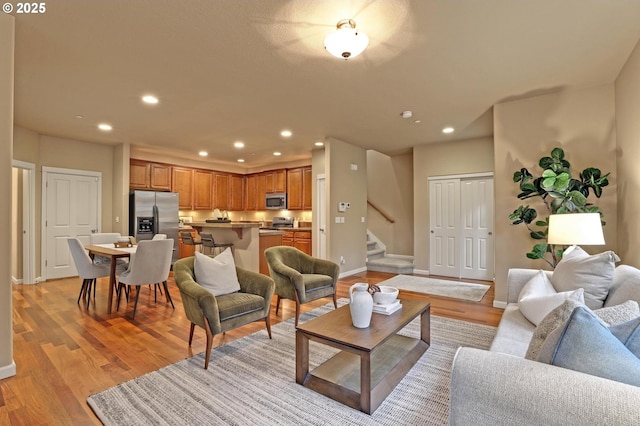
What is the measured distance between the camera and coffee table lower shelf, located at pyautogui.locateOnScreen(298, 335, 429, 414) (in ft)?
6.14

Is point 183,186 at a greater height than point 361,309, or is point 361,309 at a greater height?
point 183,186

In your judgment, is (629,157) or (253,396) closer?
(253,396)

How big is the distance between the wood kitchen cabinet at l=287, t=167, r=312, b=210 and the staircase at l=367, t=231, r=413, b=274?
173cm

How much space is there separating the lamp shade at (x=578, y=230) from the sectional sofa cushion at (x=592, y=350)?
1.89 meters

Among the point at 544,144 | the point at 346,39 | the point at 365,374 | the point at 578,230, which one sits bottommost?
the point at 365,374

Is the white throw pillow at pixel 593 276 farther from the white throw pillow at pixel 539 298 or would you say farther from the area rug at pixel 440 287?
the area rug at pixel 440 287

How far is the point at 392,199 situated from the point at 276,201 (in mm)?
2808

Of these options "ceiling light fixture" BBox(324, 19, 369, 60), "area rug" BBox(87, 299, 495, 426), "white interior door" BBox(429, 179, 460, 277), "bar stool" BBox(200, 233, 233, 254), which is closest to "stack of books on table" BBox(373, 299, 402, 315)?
"area rug" BBox(87, 299, 495, 426)

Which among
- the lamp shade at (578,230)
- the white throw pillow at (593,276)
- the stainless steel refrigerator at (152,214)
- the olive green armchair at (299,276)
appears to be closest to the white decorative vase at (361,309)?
the olive green armchair at (299,276)

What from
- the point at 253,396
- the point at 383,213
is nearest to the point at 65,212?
the point at 253,396

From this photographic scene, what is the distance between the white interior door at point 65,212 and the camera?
5.43m

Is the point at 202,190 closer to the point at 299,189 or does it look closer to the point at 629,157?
the point at 299,189

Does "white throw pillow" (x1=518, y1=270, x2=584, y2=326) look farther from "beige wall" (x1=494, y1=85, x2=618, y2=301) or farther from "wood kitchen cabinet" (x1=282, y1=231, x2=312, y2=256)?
"wood kitchen cabinet" (x1=282, y1=231, x2=312, y2=256)

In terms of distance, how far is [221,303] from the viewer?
2.62 meters
